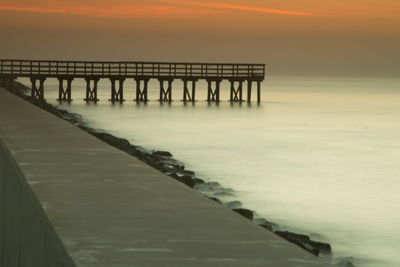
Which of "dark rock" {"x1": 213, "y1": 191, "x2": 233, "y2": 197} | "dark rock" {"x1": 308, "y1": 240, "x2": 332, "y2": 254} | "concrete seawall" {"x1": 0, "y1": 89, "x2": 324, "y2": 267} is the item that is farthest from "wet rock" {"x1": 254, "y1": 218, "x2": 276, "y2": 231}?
"concrete seawall" {"x1": 0, "y1": 89, "x2": 324, "y2": 267}

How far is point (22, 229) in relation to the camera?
20.3ft

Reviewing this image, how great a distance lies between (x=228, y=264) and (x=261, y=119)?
4503cm

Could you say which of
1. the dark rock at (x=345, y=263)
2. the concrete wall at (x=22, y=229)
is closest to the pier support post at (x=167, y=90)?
the dark rock at (x=345, y=263)

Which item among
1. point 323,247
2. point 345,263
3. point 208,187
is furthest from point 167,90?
point 345,263

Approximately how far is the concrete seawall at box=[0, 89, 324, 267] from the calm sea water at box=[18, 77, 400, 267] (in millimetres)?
5338

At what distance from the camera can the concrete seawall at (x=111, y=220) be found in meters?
4.29

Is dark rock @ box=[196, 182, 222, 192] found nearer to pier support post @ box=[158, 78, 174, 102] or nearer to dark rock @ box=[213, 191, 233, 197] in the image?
dark rock @ box=[213, 191, 233, 197]

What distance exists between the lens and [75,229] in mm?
4855

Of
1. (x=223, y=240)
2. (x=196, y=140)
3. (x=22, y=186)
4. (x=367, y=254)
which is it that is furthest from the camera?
(x=196, y=140)

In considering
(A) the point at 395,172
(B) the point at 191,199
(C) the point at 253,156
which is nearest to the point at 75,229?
(B) the point at 191,199

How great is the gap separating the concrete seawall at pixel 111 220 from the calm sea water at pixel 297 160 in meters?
5.34

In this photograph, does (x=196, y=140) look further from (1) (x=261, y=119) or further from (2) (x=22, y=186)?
(2) (x=22, y=186)

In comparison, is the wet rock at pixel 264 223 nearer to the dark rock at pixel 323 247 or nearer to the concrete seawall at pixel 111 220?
the dark rock at pixel 323 247

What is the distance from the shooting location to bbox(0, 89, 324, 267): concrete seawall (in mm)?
4285
